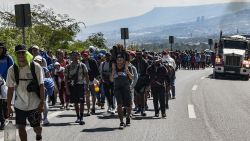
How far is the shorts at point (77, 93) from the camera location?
11891mm

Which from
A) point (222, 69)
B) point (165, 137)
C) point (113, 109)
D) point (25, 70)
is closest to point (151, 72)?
point (113, 109)

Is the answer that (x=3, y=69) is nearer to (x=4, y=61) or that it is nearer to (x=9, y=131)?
(x=4, y=61)

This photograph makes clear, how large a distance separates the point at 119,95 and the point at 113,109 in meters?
2.67

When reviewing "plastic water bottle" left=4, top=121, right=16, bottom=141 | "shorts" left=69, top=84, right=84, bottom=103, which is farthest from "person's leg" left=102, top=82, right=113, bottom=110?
"plastic water bottle" left=4, top=121, right=16, bottom=141

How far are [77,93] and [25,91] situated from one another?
4335 mm

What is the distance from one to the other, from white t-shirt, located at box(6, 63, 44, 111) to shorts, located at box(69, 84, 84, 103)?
13.8 feet

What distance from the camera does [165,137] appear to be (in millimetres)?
10055

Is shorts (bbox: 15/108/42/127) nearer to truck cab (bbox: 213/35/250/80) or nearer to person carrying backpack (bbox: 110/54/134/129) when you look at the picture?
person carrying backpack (bbox: 110/54/134/129)

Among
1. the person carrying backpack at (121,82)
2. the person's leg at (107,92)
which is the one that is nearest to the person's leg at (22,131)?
the person carrying backpack at (121,82)

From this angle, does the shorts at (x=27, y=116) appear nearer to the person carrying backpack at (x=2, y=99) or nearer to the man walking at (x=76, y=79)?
the person carrying backpack at (x=2, y=99)

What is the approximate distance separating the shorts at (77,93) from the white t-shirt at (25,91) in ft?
13.8

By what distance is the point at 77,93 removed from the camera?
1195cm

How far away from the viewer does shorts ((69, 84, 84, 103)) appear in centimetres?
1189

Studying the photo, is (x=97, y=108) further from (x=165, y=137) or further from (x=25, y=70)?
(x=25, y=70)
